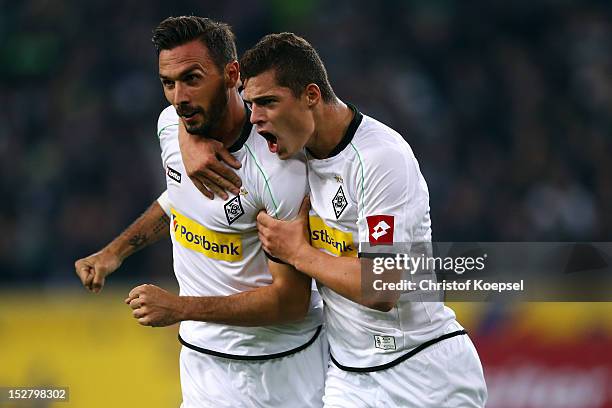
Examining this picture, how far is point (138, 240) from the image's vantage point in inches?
210

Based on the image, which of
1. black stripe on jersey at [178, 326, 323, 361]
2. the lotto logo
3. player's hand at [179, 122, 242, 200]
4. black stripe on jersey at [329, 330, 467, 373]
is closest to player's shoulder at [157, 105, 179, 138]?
player's hand at [179, 122, 242, 200]

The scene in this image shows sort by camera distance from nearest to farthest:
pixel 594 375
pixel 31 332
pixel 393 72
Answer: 1. pixel 594 375
2. pixel 31 332
3. pixel 393 72

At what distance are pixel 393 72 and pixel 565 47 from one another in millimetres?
1844

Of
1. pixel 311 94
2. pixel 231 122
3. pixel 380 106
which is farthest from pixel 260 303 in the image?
pixel 380 106

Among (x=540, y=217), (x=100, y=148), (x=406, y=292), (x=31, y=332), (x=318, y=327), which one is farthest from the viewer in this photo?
(x=100, y=148)

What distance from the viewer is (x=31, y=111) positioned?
1118cm

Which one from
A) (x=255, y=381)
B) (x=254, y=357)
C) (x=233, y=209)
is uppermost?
(x=233, y=209)

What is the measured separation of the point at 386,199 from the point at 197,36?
3.47ft

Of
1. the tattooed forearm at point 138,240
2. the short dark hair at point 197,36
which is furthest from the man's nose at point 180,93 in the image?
the tattooed forearm at point 138,240

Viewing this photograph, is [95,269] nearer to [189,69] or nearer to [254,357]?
[254,357]

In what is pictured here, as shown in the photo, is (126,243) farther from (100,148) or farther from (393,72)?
(393,72)

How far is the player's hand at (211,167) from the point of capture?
4.62 metres

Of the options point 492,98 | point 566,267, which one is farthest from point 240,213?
point 492,98

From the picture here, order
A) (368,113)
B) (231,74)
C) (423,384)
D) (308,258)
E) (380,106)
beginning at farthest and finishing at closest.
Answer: (380,106)
(368,113)
(231,74)
(423,384)
(308,258)
